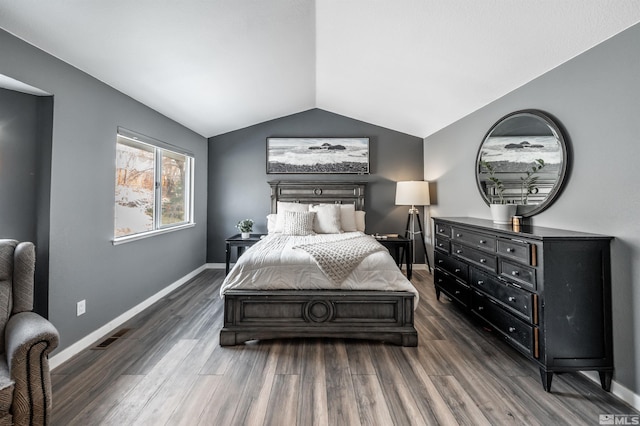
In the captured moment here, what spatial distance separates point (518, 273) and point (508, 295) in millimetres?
217

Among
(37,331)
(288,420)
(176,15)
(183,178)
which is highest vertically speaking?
(176,15)

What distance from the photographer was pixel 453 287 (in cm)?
308

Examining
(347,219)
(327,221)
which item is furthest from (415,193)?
(327,221)

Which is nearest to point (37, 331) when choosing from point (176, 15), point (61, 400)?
point (61, 400)

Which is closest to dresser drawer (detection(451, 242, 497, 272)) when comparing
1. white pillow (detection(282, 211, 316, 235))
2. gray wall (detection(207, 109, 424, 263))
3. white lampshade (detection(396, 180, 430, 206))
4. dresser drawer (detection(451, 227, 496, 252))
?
dresser drawer (detection(451, 227, 496, 252))

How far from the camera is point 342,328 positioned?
2.45 meters

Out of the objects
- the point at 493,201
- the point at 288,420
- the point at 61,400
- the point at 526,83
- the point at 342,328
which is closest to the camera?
the point at 288,420

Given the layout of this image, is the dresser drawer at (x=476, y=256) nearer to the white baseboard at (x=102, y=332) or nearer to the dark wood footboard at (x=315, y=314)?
the dark wood footboard at (x=315, y=314)

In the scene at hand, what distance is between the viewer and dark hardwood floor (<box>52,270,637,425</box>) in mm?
1633

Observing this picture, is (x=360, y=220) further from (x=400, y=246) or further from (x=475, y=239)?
(x=475, y=239)

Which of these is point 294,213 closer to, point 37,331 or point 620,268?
point 37,331

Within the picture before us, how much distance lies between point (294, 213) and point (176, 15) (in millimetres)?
2676

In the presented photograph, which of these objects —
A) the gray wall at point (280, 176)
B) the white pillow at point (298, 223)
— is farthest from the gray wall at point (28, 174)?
the gray wall at point (280, 176)

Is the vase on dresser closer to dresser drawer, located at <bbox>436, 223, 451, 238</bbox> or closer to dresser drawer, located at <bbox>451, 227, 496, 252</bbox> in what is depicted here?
dresser drawer, located at <bbox>451, 227, 496, 252</bbox>
